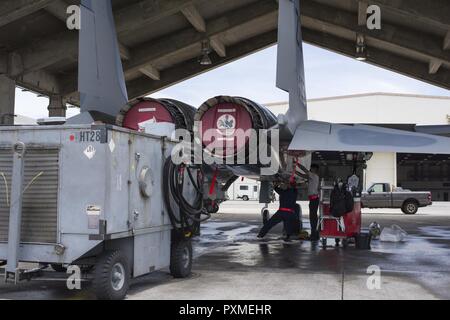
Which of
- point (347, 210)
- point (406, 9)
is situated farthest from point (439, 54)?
point (347, 210)

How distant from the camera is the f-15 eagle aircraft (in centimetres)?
731

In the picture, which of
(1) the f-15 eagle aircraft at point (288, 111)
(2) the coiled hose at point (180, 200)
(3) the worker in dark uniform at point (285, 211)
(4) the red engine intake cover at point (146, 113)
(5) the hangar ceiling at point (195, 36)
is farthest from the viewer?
(5) the hangar ceiling at point (195, 36)

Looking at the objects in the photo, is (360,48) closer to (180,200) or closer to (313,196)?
(313,196)

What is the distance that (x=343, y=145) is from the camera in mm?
7234

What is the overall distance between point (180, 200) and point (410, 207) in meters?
23.5

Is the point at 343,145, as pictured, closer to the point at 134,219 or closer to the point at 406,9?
the point at 134,219

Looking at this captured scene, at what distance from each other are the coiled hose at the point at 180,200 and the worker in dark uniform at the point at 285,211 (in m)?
4.36

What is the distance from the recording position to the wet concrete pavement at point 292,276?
6.09 meters

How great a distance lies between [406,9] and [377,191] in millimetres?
→ 16823

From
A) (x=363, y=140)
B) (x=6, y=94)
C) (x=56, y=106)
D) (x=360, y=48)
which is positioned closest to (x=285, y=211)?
(x=363, y=140)

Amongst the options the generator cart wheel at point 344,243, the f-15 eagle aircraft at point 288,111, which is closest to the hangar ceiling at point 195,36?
the f-15 eagle aircraft at point 288,111

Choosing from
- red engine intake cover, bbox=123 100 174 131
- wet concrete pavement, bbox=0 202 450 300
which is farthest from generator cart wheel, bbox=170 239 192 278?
red engine intake cover, bbox=123 100 174 131

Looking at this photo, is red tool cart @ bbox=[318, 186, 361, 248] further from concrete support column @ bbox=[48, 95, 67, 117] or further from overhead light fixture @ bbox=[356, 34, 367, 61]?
concrete support column @ bbox=[48, 95, 67, 117]

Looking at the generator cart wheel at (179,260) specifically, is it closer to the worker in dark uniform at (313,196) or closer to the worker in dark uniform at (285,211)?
the worker in dark uniform at (285,211)
